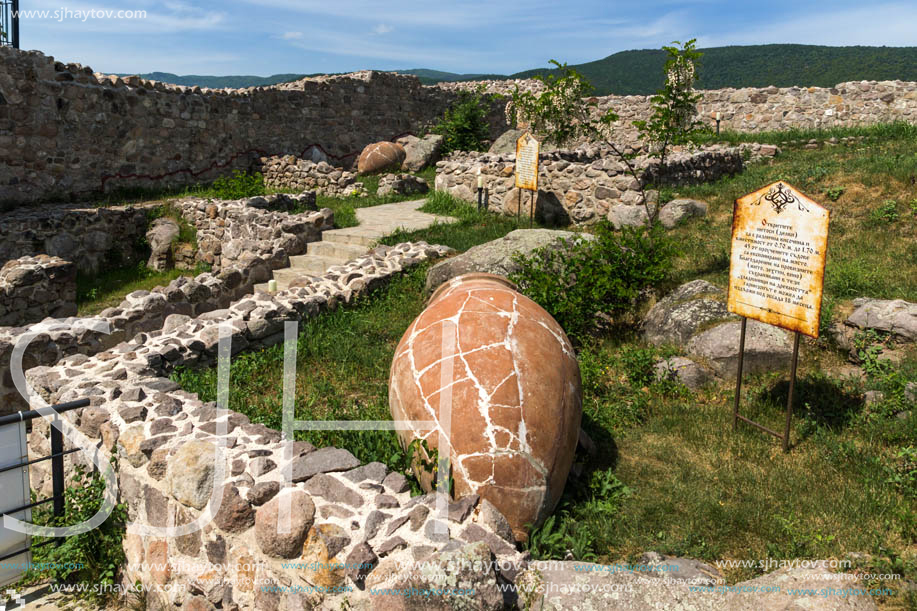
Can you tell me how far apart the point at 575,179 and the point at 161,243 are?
831cm

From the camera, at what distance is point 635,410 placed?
539 centimetres

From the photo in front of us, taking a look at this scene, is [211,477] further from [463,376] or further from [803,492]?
[803,492]

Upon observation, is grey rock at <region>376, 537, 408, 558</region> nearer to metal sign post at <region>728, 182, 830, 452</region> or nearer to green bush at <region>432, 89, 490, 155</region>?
metal sign post at <region>728, 182, 830, 452</region>

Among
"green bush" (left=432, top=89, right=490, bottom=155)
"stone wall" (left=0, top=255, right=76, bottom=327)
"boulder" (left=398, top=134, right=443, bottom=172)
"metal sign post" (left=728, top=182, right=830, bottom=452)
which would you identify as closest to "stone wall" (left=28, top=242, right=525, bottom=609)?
"metal sign post" (left=728, top=182, right=830, bottom=452)

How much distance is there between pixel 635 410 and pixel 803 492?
4.99ft

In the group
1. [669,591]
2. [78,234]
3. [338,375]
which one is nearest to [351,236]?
[338,375]

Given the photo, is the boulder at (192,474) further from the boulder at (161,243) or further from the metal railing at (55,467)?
the boulder at (161,243)

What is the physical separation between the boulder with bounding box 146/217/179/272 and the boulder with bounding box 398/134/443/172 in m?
7.98

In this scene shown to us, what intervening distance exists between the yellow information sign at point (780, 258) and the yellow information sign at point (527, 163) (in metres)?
6.39

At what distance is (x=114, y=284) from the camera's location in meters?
11.3

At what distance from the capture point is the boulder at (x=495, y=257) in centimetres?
783

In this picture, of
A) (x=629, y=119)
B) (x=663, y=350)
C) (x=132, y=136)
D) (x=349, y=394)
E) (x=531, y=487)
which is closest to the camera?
(x=531, y=487)

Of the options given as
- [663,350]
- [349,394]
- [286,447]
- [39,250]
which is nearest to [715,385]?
[663,350]

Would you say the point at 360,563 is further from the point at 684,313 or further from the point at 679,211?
the point at 679,211
